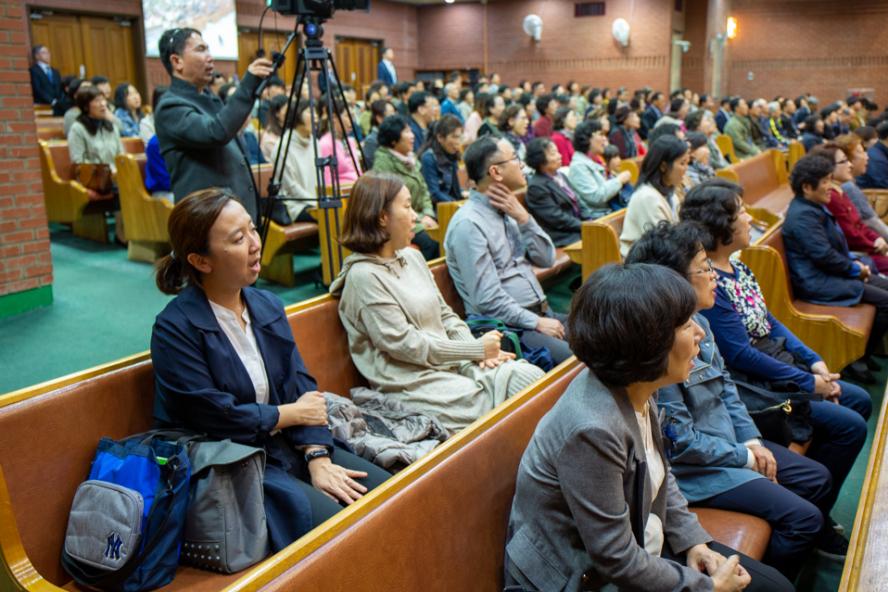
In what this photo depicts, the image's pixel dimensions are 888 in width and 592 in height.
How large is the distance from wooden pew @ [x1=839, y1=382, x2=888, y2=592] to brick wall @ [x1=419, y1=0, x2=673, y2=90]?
662 inches

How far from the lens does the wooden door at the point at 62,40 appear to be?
1091 cm

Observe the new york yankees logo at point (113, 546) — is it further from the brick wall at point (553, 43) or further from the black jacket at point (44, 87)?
the brick wall at point (553, 43)

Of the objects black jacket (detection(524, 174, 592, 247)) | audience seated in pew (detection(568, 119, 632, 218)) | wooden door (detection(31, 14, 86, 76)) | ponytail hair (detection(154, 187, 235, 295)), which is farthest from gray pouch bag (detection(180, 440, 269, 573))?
wooden door (detection(31, 14, 86, 76))

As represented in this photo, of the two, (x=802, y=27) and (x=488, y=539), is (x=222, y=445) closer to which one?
(x=488, y=539)

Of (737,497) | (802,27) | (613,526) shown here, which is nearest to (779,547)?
(737,497)

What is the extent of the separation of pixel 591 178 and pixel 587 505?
4.30m

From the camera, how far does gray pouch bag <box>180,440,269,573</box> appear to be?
5.10ft

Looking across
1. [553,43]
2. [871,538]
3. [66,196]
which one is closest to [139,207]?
[66,196]

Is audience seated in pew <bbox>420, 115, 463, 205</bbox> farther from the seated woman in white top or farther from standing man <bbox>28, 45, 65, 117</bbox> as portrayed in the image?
standing man <bbox>28, 45, 65, 117</bbox>

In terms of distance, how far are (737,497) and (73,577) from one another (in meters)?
1.57

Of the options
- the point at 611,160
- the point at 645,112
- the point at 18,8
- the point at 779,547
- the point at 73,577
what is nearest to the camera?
the point at 73,577

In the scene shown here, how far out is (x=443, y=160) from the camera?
5.42 m

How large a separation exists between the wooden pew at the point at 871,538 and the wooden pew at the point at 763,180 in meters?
4.14

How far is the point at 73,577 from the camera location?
5.11 ft
